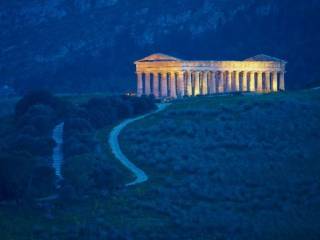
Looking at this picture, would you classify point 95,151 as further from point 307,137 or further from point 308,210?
point 308,210

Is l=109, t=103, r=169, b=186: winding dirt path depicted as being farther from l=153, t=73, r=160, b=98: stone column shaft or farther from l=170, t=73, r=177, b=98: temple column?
l=153, t=73, r=160, b=98: stone column shaft

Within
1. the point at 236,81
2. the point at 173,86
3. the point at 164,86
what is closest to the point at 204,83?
the point at 173,86

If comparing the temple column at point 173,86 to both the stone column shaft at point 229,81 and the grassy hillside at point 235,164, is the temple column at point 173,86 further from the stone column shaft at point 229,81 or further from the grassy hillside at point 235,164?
the grassy hillside at point 235,164

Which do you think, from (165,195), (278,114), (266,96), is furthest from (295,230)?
(266,96)

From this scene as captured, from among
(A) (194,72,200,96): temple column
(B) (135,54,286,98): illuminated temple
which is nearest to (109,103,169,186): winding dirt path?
(B) (135,54,286,98): illuminated temple

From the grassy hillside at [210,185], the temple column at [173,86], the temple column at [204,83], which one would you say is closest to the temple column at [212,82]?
the temple column at [204,83]

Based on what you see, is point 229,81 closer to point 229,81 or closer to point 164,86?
point 229,81
